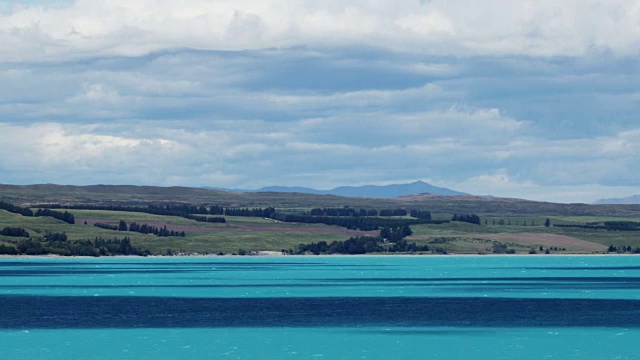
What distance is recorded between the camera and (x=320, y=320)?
92.8 m

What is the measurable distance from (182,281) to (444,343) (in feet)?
285

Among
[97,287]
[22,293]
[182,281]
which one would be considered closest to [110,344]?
[22,293]

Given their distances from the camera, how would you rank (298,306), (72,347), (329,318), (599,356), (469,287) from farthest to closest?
(469,287)
(298,306)
(329,318)
(72,347)
(599,356)

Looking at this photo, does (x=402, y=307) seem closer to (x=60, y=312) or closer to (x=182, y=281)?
(x=60, y=312)

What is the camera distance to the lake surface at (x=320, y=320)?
72562 millimetres

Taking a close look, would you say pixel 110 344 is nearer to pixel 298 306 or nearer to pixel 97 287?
pixel 298 306

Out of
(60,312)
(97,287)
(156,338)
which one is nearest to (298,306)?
(60,312)

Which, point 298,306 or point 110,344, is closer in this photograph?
point 110,344

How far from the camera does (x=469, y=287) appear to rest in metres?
142

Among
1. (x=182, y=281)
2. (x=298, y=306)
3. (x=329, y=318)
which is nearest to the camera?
(x=329, y=318)

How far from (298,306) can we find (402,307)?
926cm

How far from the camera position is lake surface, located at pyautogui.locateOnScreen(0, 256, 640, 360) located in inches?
2857

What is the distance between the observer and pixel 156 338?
79250mm

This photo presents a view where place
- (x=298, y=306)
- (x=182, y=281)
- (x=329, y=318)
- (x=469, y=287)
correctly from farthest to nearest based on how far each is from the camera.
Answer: (x=182, y=281)
(x=469, y=287)
(x=298, y=306)
(x=329, y=318)
